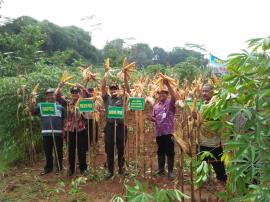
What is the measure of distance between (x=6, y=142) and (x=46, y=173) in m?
0.97

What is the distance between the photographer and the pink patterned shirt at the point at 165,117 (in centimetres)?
502

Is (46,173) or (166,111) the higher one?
(166,111)

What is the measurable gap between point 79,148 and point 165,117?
1.41 metres

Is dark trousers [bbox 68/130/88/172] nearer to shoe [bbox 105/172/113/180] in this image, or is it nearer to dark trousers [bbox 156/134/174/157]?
shoe [bbox 105/172/113/180]

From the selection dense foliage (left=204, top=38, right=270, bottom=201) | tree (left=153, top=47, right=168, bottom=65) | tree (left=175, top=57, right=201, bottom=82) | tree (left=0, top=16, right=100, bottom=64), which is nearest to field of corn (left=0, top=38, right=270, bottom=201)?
dense foliage (left=204, top=38, right=270, bottom=201)

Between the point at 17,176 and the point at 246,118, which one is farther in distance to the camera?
the point at 17,176

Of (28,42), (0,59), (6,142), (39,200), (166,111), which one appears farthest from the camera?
(28,42)

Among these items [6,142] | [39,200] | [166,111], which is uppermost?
[166,111]

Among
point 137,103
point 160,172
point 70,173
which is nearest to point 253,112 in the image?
point 137,103

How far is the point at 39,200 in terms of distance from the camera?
4.68 m

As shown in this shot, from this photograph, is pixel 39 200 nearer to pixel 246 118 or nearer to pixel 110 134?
pixel 110 134

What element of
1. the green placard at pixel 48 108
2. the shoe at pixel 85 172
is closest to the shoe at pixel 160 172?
the shoe at pixel 85 172

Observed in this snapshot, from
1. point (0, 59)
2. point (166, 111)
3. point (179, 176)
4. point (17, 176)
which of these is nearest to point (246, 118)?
point (179, 176)

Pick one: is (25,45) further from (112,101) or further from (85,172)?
(112,101)
